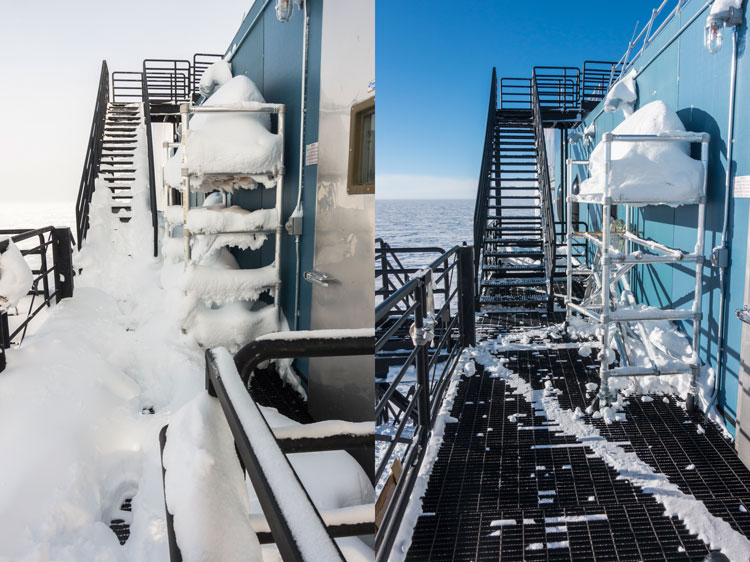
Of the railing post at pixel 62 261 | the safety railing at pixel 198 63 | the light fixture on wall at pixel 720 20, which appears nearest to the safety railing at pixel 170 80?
the safety railing at pixel 198 63

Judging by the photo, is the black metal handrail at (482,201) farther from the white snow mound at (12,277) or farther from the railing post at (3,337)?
the railing post at (3,337)

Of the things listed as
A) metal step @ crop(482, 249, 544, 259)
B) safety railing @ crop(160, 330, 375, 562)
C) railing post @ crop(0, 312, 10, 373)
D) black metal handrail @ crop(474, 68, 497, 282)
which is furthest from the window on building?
metal step @ crop(482, 249, 544, 259)

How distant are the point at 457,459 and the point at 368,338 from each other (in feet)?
5.12

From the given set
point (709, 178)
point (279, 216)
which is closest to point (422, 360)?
point (279, 216)

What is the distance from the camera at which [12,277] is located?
335 cm

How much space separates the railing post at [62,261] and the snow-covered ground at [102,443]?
72 centimetres

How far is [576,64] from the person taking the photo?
24.7 feet

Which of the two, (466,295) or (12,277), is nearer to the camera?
(12,277)

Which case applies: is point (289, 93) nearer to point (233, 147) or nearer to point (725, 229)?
point (233, 147)

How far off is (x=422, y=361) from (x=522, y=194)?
4.81 m

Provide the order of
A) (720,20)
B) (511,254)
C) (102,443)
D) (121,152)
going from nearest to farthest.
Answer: (102,443) → (720,20) → (511,254) → (121,152)

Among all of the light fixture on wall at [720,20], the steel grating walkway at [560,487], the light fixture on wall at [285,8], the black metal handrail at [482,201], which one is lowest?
the steel grating walkway at [560,487]

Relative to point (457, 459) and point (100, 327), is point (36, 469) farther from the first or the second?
point (100, 327)

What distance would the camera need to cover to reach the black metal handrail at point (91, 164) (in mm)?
6547
